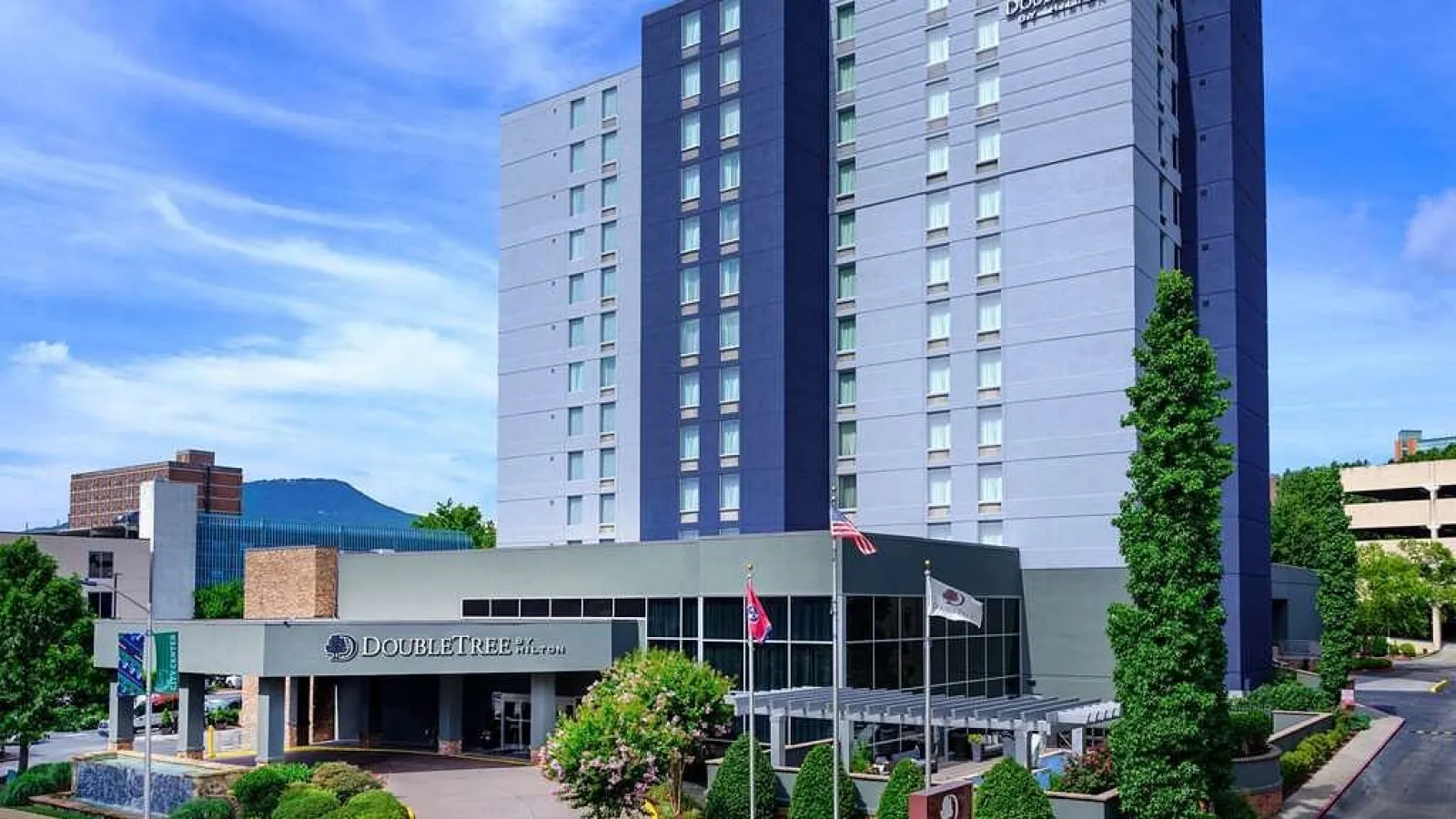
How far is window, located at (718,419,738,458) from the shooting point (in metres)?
65.8

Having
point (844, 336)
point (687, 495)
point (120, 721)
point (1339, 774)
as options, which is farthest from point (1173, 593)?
point (120, 721)

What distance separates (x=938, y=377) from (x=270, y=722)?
3213cm

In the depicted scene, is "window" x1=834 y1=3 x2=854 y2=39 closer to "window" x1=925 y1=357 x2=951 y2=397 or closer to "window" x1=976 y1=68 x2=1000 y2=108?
"window" x1=976 y1=68 x2=1000 y2=108

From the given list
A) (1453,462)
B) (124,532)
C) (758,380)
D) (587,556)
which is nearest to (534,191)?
(758,380)

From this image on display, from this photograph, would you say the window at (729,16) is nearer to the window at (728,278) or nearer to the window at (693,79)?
the window at (693,79)

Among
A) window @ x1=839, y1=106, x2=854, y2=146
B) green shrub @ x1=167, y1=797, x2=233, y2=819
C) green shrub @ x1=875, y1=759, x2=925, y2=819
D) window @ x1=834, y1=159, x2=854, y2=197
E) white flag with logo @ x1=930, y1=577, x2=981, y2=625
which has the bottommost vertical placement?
green shrub @ x1=167, y1=797, x2=233, y2=819

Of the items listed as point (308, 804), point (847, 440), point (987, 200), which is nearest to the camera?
point (308, 804)

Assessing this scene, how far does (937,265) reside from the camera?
63562 millimetres

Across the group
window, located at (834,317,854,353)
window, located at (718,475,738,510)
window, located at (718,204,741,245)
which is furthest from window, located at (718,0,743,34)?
window, located at (718,475,738,510)

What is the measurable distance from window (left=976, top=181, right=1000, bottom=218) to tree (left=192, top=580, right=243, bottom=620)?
3063 inches

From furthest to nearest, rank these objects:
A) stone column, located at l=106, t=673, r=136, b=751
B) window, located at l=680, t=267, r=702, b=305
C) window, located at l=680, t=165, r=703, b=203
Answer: window, located at l=680, t=165, r=703, b=203 → window, located at l=680, t=267, r=702, b=305 → stone column, located at l=106, t=673, r=136, b=751

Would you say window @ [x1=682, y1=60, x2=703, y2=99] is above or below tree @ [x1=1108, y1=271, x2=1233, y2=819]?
above

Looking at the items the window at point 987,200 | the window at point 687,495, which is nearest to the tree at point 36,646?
the window at point 687,495

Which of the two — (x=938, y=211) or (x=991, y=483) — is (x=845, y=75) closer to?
(x=938, y=211)
